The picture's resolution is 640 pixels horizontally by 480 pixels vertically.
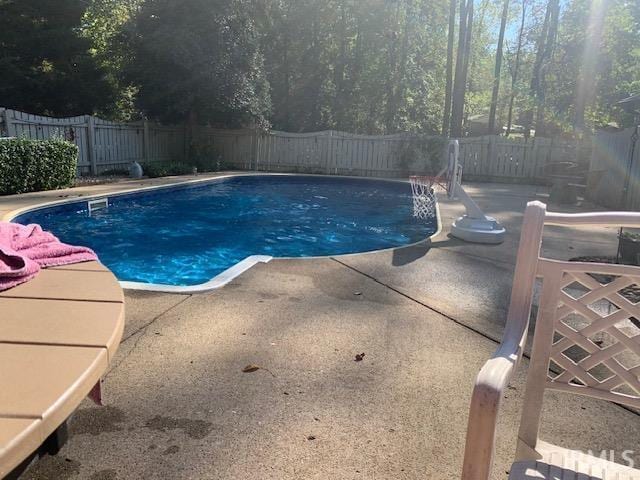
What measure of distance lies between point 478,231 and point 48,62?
1504cm

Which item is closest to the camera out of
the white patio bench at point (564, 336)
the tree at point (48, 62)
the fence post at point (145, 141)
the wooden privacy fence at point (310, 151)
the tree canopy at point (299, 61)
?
the white patio bench at point (564, 336)

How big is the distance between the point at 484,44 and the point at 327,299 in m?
33.4

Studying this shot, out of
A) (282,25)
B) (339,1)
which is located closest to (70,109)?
(282,25)

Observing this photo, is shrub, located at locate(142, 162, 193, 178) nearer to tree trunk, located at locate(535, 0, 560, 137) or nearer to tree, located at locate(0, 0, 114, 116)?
tree, located at locate(0, 0, 114, 116)

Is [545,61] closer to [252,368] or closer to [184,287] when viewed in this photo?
[184,287]

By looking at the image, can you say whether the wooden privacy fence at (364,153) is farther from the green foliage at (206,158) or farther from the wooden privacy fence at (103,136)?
the wooden privacy fence at (103,136)

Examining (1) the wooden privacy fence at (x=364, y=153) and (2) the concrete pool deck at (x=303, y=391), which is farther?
(1) the wooden privacy fence at (x=364, y=153)

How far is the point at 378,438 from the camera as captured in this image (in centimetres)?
192

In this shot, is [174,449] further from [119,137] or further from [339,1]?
[339,1]

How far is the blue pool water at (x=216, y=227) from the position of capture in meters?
6.45

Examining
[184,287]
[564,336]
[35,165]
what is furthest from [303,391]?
[35,165]

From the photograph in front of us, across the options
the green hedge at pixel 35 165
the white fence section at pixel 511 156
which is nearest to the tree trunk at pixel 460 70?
the white fence section at pixel 511 156

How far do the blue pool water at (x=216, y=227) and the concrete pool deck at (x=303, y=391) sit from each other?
8.86 feet

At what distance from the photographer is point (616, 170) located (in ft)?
31.2
